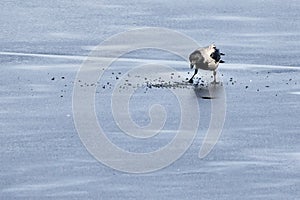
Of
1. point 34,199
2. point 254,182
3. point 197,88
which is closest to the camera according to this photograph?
point 34,199

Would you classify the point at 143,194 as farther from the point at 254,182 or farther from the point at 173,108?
the point at 173,108

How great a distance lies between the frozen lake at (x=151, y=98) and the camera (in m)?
9.66

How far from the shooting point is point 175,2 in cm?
2006

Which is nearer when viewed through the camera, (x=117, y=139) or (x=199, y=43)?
(x=117, y=139)

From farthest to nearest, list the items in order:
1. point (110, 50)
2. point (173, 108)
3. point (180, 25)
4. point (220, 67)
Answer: point (180, 25) → point (110, 50) → point (220, 67) → point (173, 108)

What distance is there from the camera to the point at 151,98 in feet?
42.4

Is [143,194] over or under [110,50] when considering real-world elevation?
under

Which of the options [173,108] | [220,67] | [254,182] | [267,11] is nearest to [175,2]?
[267,11]

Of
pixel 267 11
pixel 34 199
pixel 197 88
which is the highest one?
pixel 267 11

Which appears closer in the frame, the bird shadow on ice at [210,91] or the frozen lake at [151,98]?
the frozen lake at [151,98]

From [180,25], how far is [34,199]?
8.80 meters

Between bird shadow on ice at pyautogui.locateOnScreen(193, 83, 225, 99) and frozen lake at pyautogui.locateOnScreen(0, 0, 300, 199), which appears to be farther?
bird shadow on ice at pyautogui.locateOnScreen(193, 83, 225, 99)

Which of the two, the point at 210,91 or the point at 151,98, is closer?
the point at 151,98

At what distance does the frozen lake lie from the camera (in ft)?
31.7
